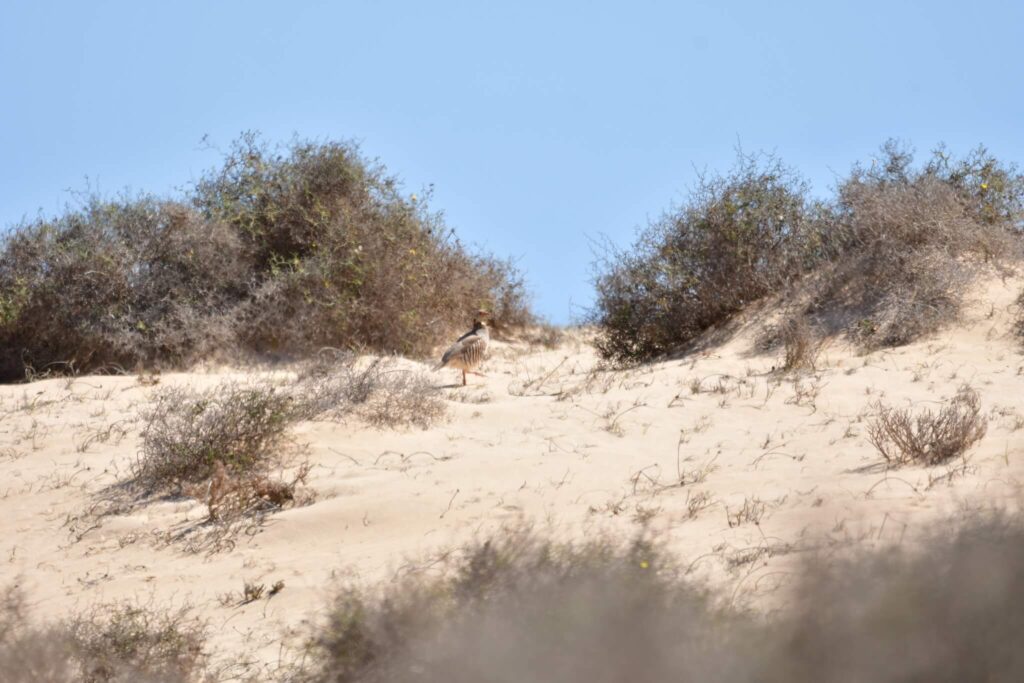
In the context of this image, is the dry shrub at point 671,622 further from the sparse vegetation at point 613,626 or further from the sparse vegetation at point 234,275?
the sparse vegetation at point 234,275

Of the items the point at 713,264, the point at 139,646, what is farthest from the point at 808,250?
the point at 139,646

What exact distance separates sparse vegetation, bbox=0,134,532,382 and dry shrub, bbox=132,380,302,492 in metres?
5.01

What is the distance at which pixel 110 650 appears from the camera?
5.45 meters

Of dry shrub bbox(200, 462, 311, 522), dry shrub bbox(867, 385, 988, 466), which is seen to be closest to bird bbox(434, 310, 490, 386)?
dry shrub bbox(200, 462, 311, 522)

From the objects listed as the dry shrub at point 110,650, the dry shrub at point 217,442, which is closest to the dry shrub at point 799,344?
the dry shrub at point 217,442

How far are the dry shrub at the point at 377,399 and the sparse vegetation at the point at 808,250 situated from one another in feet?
15.0

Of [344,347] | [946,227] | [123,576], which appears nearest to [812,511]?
[123,576]

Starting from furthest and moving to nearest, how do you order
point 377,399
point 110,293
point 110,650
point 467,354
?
point 110,293
point 467,354
point 377,399
point 110,650

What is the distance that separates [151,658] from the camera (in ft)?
17.6

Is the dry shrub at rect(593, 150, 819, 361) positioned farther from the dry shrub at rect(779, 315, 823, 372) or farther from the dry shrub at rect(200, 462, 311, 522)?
the dry shrub at rect(200, 462, 311, 522)

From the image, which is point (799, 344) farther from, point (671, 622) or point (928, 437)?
point (671, 622)

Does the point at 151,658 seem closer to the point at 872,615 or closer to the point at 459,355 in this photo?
the point at 872,615

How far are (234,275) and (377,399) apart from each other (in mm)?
5559

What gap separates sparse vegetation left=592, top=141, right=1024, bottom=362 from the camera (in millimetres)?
12273
